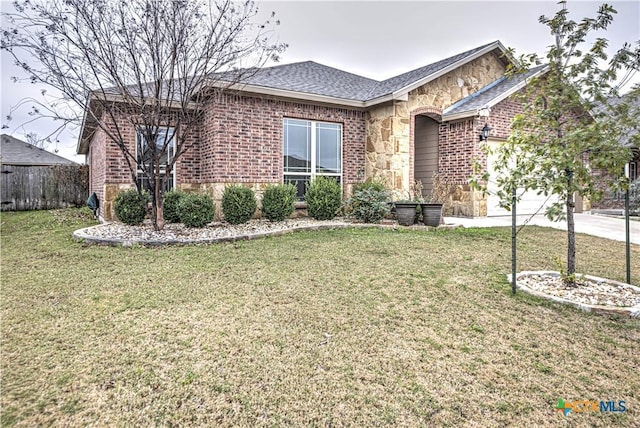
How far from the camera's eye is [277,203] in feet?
28.1

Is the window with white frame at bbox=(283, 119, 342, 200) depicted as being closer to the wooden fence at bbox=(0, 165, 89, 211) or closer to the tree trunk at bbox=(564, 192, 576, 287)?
the tree trunk at bbox=(564, 192, 576, 287)

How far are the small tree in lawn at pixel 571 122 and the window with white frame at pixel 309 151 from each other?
650 cm

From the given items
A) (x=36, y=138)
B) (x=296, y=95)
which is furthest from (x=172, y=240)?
(x=296, y=95)

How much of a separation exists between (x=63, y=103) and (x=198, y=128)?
3193mm

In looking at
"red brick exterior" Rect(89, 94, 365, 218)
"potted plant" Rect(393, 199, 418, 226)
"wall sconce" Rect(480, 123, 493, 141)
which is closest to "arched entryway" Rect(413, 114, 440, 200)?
"wall sconce" Rect(480, 123, 493, 141)

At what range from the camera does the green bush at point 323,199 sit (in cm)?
910

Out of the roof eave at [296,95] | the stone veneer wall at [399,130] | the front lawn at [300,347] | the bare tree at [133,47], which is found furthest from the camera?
the stone veneer wall at [399,130]

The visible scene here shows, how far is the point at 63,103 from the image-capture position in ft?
24.4

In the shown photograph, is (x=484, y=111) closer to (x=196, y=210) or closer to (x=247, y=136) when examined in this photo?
(x=247, y=136)

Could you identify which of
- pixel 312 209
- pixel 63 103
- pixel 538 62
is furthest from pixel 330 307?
pixel 63 103

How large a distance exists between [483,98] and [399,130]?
9.91ft

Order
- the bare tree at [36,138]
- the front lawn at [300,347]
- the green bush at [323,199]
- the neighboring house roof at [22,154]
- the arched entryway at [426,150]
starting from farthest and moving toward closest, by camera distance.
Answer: the neighboring house roof at [22,154], the arched entryway at [426,150], the green bush at [323,199], the bare tree at [36,138], the front lawn at [300,347]

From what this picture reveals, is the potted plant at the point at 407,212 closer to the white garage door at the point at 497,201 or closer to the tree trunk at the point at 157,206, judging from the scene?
the white garage door at the point at 497,201

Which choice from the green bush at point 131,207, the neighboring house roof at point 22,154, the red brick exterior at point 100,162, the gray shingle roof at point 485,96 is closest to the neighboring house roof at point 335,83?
the gray shingle roof at point 485,96
